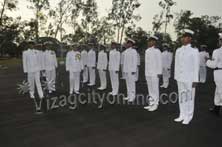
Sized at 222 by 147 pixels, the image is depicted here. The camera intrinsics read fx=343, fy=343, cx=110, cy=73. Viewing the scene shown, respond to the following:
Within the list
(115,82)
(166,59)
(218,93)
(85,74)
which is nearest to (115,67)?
(115,82)

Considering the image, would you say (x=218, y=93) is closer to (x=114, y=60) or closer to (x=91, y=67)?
(x=114, y=60)

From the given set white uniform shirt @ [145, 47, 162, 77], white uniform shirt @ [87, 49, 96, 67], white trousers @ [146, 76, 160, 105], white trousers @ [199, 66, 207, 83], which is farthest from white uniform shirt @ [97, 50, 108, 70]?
white trousers @ [199, 66, 207, 83]

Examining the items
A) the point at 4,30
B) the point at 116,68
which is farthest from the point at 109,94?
the point at 4,30

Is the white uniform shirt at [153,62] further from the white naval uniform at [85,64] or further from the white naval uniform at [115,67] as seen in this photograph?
the white naval uniform at [85,64]

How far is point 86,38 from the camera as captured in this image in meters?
42.7

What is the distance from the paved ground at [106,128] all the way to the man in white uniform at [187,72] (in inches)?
15.0

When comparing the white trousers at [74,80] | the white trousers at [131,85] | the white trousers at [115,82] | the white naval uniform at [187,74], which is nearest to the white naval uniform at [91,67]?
the white trousers at [74,80]

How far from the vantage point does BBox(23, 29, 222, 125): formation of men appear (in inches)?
297

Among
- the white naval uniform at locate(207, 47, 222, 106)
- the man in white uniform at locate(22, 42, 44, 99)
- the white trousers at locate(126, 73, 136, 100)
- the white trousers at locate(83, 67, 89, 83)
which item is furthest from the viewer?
the white trousers at locate(83, 67, 89, 83)

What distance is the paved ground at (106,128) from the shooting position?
6.10m

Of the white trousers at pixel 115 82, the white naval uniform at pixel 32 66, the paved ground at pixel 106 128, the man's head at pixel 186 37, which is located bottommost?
the paved ground at pixel 106 128

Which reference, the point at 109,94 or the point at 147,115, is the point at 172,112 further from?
the point at 109,94

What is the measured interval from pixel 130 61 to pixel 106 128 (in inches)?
158

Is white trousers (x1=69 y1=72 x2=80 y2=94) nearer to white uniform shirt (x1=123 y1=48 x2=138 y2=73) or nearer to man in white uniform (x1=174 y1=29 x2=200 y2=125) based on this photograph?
white uniform shirt (x1=123 y1=48 x2=138 y2=73)
